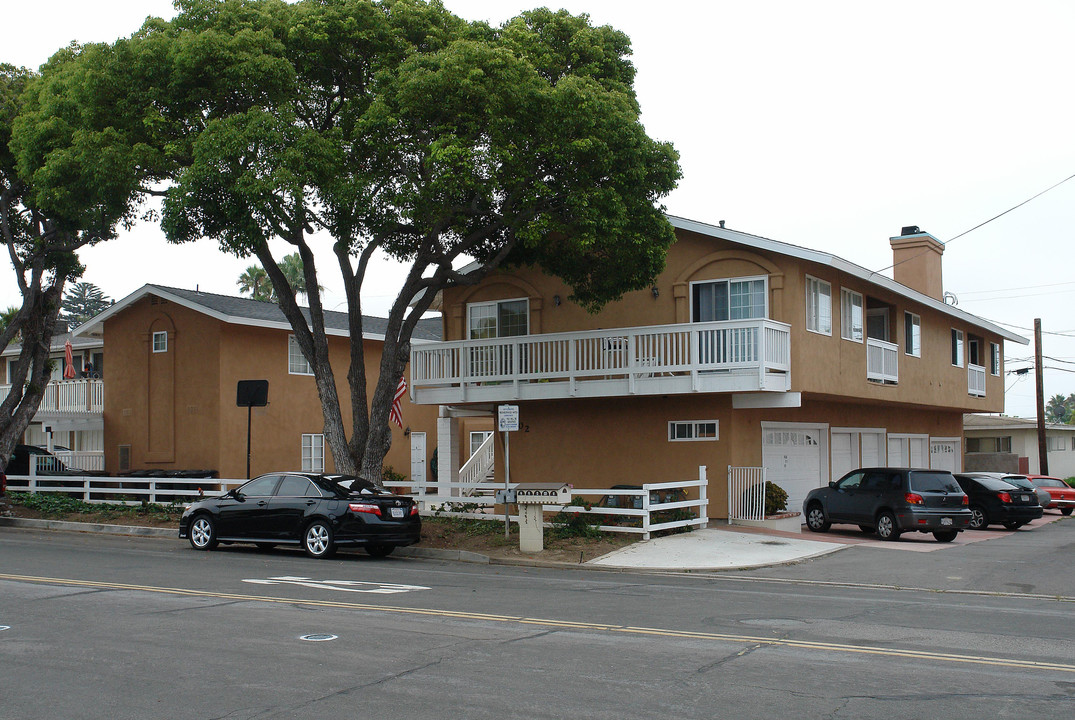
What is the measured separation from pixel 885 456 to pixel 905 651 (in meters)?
21.8

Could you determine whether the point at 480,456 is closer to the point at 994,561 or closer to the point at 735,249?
the point at 735,249

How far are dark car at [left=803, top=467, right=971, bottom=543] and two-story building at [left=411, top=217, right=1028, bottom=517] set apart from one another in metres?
2.17

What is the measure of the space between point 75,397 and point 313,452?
877 centimetres

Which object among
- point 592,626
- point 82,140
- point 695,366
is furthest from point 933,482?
point 82,140

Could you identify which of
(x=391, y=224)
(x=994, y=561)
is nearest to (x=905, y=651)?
(x=994, y=561)

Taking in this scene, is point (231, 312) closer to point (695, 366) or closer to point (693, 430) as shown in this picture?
point (693, 430)

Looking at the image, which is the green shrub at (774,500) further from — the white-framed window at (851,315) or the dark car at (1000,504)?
the dark car at (1000,504)

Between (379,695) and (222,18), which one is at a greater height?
(222,18)

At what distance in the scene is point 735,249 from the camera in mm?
22922

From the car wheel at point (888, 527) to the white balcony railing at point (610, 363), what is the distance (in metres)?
3.32

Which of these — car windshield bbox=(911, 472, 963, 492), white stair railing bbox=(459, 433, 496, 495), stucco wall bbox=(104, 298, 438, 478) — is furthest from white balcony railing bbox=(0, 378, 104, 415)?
car windshield bbox=(911, 472, 963, 492)

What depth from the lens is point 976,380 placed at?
33.8m

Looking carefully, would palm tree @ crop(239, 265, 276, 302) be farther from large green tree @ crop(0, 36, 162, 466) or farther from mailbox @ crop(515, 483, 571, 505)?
mailbox @ crop(515, 483, 571, 505)

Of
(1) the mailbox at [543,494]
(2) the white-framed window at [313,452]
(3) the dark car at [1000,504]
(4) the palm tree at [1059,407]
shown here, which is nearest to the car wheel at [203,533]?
(1) the mailbox at [543,494]
